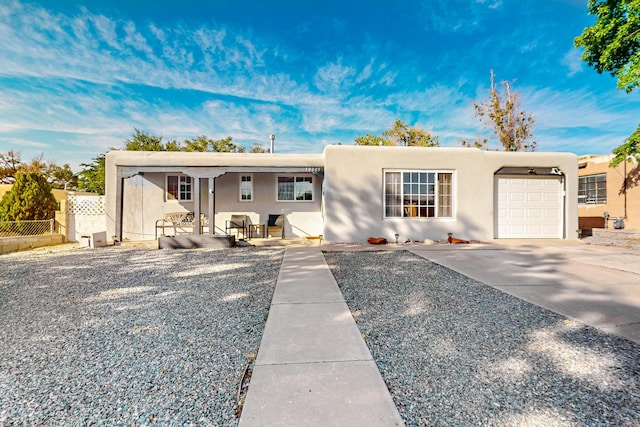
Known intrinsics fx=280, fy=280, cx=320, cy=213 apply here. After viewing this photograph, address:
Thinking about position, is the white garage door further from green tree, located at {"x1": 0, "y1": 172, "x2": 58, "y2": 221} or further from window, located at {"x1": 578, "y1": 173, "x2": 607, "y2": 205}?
green tree, located at {"x1": 0, "y1": 172, "x2": 58, "y2": 221}

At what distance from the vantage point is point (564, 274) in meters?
5.57

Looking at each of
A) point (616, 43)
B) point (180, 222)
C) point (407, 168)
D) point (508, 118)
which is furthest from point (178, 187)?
point (508, 118)

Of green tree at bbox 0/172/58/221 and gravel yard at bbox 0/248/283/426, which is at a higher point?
green tree at bbox 0/172/58/221

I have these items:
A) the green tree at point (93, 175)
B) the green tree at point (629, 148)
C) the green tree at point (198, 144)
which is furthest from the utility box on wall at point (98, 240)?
the green tree at point (629, 148)

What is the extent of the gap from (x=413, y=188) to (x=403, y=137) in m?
18.0

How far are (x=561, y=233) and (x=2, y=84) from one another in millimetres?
23752

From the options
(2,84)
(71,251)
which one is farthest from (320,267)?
(2,84)

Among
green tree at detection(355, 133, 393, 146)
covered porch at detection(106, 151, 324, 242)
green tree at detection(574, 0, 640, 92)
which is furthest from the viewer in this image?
green tree at detection(355, 133, 393, 146)

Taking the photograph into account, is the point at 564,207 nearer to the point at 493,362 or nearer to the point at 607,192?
the point at 607,192

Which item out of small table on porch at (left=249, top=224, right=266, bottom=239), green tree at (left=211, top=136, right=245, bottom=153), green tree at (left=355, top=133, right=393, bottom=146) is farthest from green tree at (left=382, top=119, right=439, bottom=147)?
small table on porch at (left=249, top=224, right=266, bottom=239)

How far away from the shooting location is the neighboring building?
12.4m

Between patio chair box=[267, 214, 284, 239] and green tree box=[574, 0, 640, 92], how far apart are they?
40.8ft

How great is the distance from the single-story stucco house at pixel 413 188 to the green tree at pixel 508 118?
13.9 meters

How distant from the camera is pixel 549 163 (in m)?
10.2
